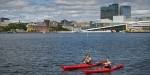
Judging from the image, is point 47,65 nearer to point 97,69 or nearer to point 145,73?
point 97,69

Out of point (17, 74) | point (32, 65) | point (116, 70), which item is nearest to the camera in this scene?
point (17, 74)

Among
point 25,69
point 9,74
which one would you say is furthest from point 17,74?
point 25,69

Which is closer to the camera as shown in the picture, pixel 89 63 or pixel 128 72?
pixel 128 72

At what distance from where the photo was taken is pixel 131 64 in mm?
58625

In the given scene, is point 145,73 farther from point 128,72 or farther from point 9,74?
point 9,74

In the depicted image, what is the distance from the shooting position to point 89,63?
53.2m

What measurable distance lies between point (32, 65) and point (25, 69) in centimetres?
480

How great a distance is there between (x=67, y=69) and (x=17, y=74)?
7.28 metres

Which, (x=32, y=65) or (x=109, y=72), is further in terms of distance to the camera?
(x=32, y=65)

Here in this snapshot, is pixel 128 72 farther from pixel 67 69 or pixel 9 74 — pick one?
pixel 9 74

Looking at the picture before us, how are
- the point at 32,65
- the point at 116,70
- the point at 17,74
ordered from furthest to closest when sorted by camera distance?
the point at 32,65, the point at 116,70, the point at 17,74

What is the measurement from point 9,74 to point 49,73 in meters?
4.57

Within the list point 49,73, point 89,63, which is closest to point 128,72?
point 89,63

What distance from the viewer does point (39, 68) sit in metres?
52.7
